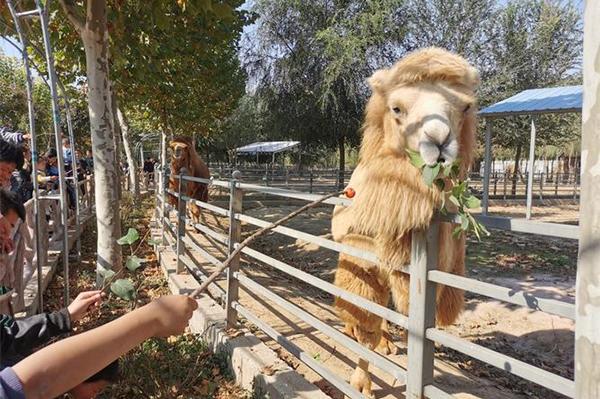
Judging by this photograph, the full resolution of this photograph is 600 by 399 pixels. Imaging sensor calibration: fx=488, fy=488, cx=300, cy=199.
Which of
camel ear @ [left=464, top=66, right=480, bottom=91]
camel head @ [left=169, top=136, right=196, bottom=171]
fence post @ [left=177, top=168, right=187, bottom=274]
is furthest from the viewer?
camel head @ [left=169, top=136, right=196, bottom=171]

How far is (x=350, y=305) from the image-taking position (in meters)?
3.35

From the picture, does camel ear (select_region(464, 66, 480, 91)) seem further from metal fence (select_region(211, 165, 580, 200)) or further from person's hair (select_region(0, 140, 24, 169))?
metal fence (select_region(211, 165, 580, 200))

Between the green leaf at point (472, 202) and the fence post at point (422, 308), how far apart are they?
0.34 metres

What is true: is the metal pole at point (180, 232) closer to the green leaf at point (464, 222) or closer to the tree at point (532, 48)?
the green leaf at point (464, 222)

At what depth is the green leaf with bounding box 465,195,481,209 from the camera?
1.86 m

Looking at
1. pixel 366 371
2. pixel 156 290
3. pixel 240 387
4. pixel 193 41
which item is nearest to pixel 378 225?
pixel 366 371

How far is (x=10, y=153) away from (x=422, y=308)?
2907 mm

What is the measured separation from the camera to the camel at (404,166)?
93.2 inches

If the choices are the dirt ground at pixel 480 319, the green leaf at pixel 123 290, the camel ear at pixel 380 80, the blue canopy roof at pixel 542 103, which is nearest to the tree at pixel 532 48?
the blue canopy roof at pixel 542 103

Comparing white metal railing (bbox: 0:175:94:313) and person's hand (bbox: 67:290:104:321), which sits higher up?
person's hand (bbox: 67:290:104:321)

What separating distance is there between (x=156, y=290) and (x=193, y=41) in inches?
194

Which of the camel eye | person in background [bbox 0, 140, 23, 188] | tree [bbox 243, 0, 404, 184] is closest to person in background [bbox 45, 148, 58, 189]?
person in background [bbox 0, 140, 23, 188]

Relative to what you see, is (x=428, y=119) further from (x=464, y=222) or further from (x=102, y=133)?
(x=102, y=133)

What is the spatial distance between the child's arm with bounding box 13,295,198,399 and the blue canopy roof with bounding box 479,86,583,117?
43.9 ft
